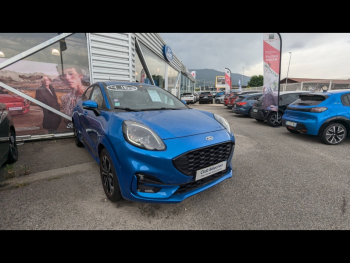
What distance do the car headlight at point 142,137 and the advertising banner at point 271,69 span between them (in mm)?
6744

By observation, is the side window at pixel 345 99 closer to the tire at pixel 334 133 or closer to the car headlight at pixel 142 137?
the tire at pixel 334 133

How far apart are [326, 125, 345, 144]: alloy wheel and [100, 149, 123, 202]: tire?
5295 millimetres

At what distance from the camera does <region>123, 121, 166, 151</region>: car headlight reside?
1.87 meters

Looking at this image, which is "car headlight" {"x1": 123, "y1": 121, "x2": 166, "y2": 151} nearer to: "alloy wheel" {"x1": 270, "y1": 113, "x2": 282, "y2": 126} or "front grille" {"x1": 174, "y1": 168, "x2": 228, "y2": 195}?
"front grille" {"x1": 174, "y1": 168, "x2": 228, "y2": 195}

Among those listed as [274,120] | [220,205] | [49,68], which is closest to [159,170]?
[220,205]

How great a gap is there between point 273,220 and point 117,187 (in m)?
1.78

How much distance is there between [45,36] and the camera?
494 centimetres

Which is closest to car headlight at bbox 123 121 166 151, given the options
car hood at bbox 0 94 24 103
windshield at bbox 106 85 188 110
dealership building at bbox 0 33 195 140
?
windshield at bbox 106 85 188 110

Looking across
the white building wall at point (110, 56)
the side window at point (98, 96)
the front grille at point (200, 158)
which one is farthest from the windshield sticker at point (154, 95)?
the white building wall at point (110, 56)

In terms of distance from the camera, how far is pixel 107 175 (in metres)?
2.29

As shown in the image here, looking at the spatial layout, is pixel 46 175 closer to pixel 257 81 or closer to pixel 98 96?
pixel 98 96

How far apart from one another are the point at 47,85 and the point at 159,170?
202 inches

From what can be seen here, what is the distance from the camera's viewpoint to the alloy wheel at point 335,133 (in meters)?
4.64
